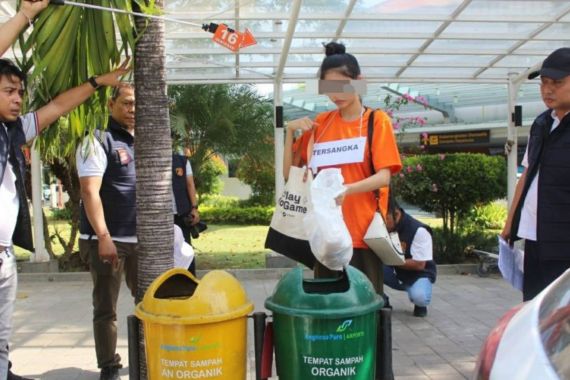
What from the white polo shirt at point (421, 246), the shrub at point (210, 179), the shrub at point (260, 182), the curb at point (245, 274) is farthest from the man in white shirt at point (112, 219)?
the shrub at point (260, 182)

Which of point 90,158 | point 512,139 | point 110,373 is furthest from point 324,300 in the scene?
point 512,139

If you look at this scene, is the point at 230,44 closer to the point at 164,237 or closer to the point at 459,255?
the point at 164,237

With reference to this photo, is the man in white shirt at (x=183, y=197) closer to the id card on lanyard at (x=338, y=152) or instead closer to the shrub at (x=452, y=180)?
the id card on lanyard at (x=338, y=152)

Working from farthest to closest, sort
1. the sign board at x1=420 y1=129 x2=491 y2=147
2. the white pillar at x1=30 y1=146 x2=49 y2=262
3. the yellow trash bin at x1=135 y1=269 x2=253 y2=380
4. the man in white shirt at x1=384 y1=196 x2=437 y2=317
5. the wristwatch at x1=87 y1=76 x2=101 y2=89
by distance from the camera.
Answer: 1. the sign board at x1=420 y1=129 x2=491 y2=147
2. the white pillar at x1=30 y1=146 x2=49 y2=262
3. the man in white shirt at x1=384 y1=196 x2=437 y2=317
4. the wristwatch at x1=87 y1=76 x2=101 y2=89
5. the yellow trash bin at x1=135 y1=269 x2=253 y2=380

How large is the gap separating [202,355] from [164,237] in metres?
0.88

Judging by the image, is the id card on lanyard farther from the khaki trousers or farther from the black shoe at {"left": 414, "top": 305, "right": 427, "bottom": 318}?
the black shoe at {"left": 414, "top": 305, "right": 427, "bottom": 318}

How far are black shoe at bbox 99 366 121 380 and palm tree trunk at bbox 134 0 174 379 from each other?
1028mm

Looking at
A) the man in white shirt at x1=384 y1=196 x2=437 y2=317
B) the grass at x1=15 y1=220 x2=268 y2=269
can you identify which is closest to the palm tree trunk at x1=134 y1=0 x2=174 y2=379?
the man in white shirt at x1=384 y1=196 x2=437 y2=317

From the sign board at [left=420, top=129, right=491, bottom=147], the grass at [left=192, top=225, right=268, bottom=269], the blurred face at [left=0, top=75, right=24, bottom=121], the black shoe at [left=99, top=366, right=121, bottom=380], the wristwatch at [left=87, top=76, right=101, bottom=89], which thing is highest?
the sign board at [left=420, top=129, right=491, bottom=147]

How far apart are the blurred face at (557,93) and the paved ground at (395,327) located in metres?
2.05

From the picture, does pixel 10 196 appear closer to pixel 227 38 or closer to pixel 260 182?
pixel 227 38

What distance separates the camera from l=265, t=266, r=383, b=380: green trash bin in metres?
2.25

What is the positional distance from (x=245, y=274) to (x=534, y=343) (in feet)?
21.0

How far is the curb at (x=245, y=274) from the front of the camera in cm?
772
